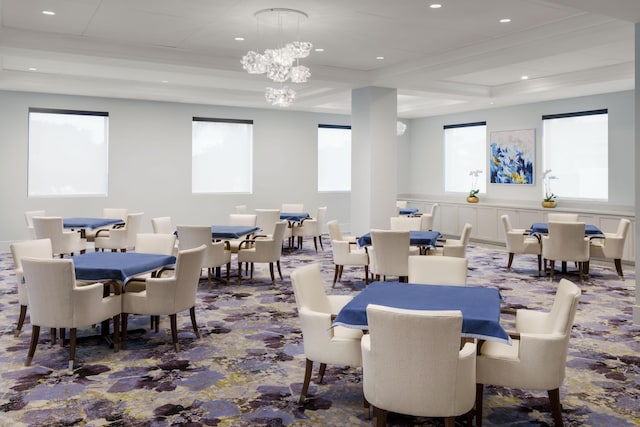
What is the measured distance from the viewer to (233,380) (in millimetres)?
4457

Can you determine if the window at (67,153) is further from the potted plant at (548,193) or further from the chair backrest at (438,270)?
the potted plant at (548,193)

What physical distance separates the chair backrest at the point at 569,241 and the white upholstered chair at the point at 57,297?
6670 millimetres

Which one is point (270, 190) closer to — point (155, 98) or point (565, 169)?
point (155, 98)

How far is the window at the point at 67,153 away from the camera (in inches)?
465

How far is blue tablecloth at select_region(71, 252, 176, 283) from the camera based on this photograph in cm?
521

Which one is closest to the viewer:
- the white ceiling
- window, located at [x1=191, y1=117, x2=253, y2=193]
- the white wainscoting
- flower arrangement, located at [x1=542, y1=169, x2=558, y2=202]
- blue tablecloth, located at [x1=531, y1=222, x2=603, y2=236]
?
the white ceiling

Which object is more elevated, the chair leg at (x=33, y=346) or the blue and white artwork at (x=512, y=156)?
the blue and white artwork at (x=512, y=156)

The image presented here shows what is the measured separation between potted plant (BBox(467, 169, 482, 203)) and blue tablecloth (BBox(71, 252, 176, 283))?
9521mm

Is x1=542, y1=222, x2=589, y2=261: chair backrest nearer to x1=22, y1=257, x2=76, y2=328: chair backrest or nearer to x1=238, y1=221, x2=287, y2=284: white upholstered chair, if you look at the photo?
x1=238, y1=221, x2=287, y2=284: white upholstered chair

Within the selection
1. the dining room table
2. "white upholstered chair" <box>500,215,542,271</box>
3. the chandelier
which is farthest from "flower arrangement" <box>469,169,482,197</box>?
the chandelier

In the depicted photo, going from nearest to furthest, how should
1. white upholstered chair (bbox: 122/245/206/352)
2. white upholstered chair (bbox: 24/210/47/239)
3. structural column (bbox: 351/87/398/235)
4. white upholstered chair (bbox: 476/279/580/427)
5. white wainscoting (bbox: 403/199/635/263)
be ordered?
→ white upholstered chair (bbox: 476/279/580/427) → white upholstered chair (bbox: 122/245/206/352) → white upholstered chair (bbox: 24/210/47/239) → white wainscoting (bbox: 403/199/635/263) → structural column (bbox: 351/87/398/235)

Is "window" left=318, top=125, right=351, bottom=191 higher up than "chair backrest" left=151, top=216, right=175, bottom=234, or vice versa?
"window" left=318, top=125, right=351, bottom=191

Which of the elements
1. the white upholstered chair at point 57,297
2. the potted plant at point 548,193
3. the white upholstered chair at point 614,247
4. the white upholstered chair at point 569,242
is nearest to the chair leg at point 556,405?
the white upholstered chair at point 57,297

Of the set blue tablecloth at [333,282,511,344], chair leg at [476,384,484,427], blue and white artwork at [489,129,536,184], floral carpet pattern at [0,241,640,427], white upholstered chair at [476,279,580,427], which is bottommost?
floral carpet pattern at [0,241,640,427]
